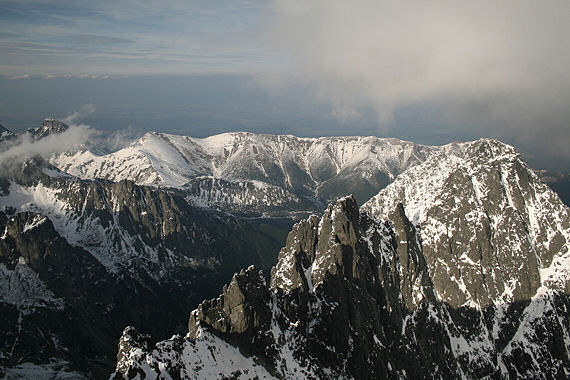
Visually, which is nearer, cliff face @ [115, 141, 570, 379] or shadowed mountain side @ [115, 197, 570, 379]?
shadowed mountain side @ [115, 197, 570, 379]

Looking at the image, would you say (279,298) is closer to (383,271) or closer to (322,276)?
(322,276)

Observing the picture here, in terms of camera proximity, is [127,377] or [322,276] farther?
[322,276]

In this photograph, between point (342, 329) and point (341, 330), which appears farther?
point (342, 329)

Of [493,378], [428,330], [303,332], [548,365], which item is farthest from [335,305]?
[548,365]

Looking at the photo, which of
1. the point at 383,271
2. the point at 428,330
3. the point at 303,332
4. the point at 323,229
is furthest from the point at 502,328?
the point at 303,332

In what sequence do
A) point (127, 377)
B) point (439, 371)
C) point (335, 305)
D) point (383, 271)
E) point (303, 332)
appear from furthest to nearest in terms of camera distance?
1. point (383, 271)
2. point (439, 371)
3. point (335, 305)
4. point (303, 332)
5. point (127, 377)

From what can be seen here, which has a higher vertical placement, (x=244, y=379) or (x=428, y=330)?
(x=244, y=379)

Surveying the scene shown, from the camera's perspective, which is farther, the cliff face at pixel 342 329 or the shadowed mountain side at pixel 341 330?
the cliff face at pixel 342 329

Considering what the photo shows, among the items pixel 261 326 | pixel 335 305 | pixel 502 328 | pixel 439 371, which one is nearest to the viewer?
pixel 261 326

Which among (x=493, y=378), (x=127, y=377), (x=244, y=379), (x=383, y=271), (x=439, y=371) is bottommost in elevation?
(x=493, y=378)
